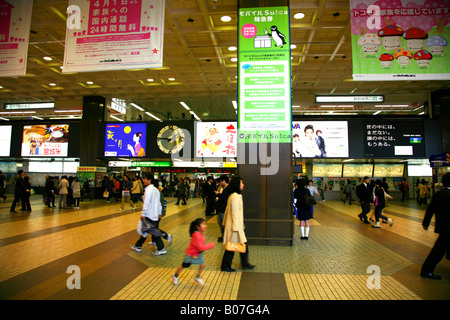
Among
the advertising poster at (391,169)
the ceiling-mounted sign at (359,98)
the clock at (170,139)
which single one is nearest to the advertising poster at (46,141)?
the clock at (170,139)

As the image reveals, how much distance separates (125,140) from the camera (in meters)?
16.5

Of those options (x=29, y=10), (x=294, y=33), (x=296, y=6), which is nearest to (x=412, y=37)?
(x=296, y=6)

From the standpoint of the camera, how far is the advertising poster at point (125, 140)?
16.3m

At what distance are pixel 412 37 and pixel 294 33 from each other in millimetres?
4621

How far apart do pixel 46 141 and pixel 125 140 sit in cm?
533

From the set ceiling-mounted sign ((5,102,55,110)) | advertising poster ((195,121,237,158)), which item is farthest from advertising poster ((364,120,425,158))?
ceiling-mounted sign ((5,102,55,110))

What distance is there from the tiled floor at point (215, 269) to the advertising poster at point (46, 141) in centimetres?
1076

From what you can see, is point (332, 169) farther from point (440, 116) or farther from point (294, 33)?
point (294, 33)

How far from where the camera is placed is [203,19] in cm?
936

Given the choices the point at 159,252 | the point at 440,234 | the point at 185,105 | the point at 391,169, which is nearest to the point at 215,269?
the point at 159,252

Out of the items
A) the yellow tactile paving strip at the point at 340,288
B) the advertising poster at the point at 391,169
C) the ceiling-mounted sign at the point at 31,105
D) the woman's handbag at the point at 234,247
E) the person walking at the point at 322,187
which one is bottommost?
the yellow tactile paving strip at the point at 340,288

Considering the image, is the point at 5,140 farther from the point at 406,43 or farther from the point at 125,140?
the point at 406,43

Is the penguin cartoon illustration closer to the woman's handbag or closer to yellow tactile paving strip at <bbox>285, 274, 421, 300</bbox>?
the woman's handbag

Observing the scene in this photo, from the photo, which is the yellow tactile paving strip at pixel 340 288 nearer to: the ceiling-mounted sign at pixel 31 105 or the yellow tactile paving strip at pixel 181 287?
the yellow tactile paving strip at pixel 181 287
